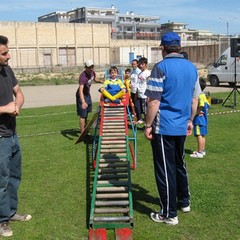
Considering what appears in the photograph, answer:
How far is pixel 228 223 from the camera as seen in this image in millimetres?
4441

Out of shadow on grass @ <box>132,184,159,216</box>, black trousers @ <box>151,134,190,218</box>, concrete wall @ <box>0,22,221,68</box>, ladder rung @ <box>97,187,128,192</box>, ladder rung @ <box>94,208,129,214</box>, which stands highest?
concrete wall @ <box>0,22,221,68</box>

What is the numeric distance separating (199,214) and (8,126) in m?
2.51

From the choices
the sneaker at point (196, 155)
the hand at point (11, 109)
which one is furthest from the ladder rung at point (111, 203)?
the sneaker at point (196, 155)

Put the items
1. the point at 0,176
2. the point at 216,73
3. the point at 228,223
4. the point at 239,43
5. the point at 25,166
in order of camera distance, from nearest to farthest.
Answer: the point at 0,176, the point at 228,223, the point at 25,166, the point at 239,43, the point at 216,73

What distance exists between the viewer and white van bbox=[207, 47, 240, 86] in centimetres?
2450

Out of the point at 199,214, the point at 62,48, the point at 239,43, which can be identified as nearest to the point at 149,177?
the point at 199,214

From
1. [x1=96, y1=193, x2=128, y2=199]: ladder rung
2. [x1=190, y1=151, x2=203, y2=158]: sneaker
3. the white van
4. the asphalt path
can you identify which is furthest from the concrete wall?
[x1=96, y1=193, x2=128, y2=199]: ladder rung

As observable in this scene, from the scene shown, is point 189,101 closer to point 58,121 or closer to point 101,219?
point 101,219

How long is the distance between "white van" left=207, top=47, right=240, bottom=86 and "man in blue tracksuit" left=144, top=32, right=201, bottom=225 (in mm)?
20853

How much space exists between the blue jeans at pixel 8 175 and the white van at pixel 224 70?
21551 mm

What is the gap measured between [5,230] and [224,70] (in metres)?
22.7

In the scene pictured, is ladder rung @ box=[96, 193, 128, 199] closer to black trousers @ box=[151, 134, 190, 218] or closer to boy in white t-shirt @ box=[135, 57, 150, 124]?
black trousers @ box=[151, 134, 190, 218]

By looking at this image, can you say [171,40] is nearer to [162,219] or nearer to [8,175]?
[162,219]

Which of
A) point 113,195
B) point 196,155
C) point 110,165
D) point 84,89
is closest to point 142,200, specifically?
point 113,195
